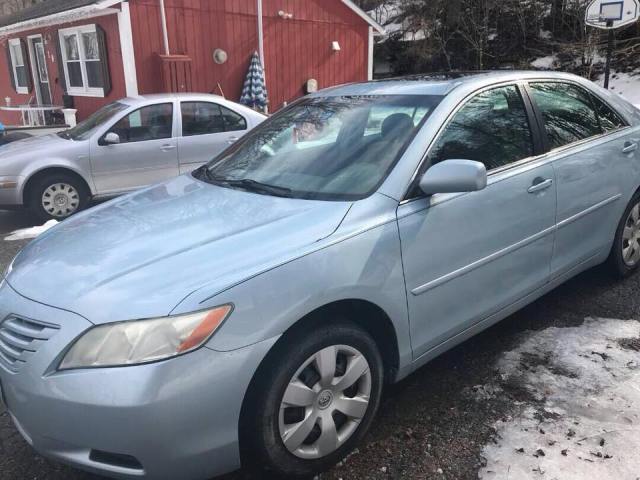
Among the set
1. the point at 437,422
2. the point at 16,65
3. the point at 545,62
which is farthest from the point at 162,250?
the point at 545,62

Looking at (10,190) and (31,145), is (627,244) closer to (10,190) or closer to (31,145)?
(10,190)

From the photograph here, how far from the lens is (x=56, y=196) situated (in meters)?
6.88

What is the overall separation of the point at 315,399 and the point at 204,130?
19.8 feet

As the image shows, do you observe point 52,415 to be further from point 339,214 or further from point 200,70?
point 200,70

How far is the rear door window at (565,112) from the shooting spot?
3.47 m

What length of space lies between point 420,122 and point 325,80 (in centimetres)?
1306

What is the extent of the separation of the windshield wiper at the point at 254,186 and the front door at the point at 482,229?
1.92 ft

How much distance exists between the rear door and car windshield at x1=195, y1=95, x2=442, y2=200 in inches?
40.2

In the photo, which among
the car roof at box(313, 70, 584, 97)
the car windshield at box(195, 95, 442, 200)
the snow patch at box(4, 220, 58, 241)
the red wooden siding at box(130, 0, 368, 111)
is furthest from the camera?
the red wooden siding at box(130, 0, 368, 111)

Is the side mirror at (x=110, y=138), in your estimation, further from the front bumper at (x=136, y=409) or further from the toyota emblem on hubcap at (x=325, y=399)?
the toyota emblem on hubcap at (x=325, y=399)

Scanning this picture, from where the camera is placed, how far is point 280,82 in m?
14.5

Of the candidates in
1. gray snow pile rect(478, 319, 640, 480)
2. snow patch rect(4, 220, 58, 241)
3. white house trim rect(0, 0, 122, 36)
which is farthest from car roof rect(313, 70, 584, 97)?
white house trim rect(0, 0, 122, 36)

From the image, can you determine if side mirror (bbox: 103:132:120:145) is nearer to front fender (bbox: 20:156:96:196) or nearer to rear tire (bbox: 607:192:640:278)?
front fender (bbox: 20:156:96:196)

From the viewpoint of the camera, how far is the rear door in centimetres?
343
